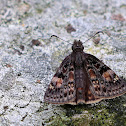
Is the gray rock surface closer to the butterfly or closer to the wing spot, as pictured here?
the butterfly

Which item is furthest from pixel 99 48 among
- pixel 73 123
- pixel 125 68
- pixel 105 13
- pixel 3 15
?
pixel 3 15

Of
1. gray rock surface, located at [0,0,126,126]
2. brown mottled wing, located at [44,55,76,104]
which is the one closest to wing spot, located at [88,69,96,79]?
brown mottled wing, located at [44,55,76,104]

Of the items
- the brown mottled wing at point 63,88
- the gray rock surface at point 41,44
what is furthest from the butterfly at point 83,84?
the gray rock surface at point 41,44

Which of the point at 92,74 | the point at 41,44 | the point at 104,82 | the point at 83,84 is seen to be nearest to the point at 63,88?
the point at 83,84

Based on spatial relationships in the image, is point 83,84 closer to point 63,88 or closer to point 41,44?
point 63,88

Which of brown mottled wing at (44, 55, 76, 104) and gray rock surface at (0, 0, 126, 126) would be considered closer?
brown mottled wing at (44, 55, 76, 104)

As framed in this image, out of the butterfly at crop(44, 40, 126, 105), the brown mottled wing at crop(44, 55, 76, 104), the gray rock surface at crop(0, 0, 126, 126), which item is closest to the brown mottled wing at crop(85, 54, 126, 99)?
the butterfly at crop(44, 40, 126, 105)

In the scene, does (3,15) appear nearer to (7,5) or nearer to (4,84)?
(7,5)

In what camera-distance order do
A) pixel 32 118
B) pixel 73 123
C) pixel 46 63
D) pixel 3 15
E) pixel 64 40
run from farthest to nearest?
pixel 3 15 < pixel 64 40 < pixel 46 63 < pixel 32 118 < pixel 73 123
